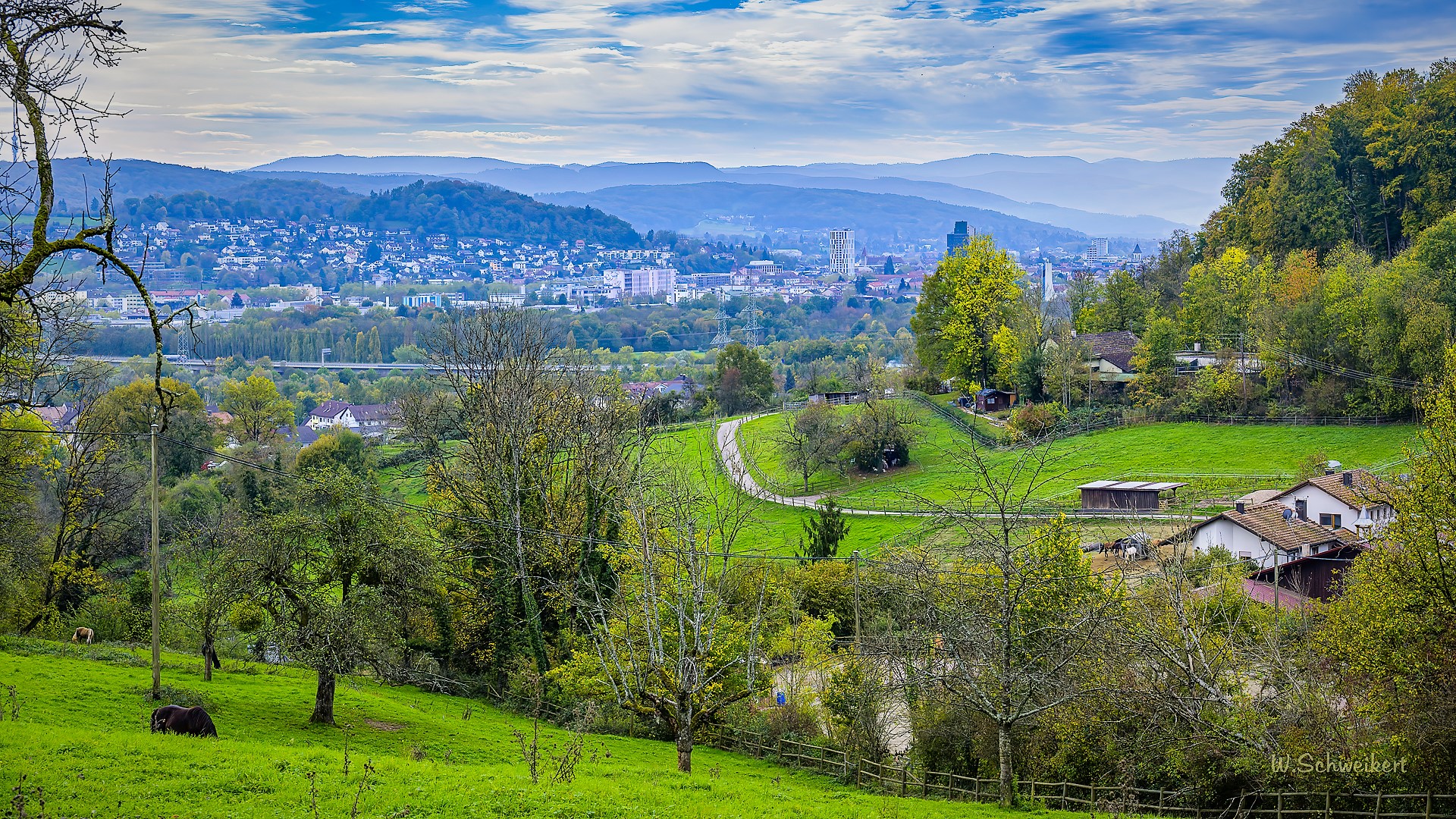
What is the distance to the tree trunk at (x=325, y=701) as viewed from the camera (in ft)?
61.2


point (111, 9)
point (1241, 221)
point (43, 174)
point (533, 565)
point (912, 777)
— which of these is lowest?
point (912, 777)

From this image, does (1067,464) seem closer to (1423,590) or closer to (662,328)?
(1423,590)

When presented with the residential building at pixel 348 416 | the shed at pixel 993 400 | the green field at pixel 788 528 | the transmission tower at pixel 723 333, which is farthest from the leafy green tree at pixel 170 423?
the transmission tower at pixel 723 333

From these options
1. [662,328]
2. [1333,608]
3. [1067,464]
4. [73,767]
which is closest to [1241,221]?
[1067,464]

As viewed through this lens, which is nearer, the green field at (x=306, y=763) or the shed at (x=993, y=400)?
the green field at (x=306, y=763)

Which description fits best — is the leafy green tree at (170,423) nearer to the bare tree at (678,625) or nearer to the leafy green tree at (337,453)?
the leafy green tree at (337,453)

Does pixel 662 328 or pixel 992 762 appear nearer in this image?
pixel 992 762

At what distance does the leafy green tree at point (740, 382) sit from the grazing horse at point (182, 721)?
66605 mm

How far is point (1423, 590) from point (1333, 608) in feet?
6.03

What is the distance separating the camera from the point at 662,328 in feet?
606

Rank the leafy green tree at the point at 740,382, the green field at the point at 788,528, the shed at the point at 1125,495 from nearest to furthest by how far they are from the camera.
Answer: the shed at the point at 1125,495
the green field at the point at 788,528
the leafy green tree at the point at 740,382

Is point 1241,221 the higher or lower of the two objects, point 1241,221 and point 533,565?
the higher

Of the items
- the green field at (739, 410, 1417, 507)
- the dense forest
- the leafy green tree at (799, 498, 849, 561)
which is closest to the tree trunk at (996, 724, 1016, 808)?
the leafy green tree at (799, 498, 849, 561)

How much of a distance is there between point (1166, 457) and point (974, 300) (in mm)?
17405
